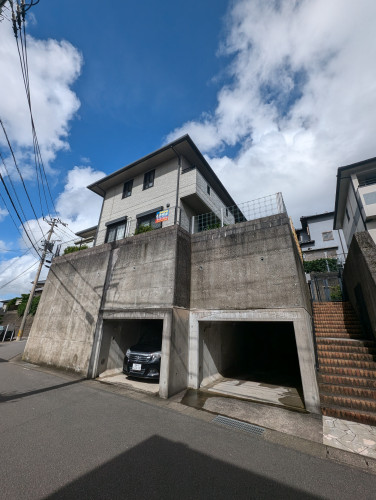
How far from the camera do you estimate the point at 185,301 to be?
712 centimetres

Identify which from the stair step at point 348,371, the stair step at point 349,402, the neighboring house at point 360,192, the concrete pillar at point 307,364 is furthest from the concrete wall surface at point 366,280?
the neighboring house at point 360,192

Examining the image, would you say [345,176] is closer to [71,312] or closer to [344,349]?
[344,349]

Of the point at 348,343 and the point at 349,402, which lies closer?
the point at 349,402

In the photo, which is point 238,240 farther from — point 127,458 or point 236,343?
point 127,458

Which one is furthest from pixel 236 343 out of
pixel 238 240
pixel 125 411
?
pixel 125 411

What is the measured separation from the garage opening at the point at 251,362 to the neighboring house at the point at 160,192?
5.88 meters

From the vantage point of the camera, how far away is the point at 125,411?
4707 mm

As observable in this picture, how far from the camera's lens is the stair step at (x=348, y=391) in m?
4.59

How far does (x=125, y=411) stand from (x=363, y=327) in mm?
7733

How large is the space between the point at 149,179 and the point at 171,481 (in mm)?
13483

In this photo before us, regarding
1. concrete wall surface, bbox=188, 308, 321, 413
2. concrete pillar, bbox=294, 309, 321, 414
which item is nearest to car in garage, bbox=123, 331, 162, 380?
concrete wall surface, bbox=188, 308, 321, 413

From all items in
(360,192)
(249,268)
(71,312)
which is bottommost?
(71,312)

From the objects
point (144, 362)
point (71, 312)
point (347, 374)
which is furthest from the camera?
point (71, 312)

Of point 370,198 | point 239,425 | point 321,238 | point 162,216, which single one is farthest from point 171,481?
point 321,238
